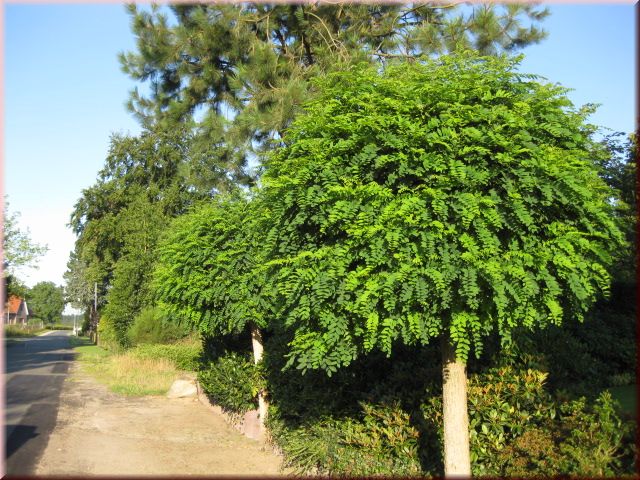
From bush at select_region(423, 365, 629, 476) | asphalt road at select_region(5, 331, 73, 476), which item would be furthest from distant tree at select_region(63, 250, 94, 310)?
bush at select_region(423, 365, 629, 476)

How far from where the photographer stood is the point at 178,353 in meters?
20.8

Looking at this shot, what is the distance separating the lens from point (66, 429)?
1123cm

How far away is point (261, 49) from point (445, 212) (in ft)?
33.9

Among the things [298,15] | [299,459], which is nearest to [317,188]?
[299,459]

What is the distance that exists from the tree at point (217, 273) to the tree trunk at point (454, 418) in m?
4.50

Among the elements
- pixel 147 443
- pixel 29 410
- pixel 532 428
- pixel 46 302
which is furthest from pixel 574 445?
pixel 46 302

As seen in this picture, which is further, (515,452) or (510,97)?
(515,452)

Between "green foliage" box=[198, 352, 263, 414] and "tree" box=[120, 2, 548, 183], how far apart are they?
17.8ft

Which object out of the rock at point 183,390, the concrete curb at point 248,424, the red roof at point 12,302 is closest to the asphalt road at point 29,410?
the rock at point 183,390

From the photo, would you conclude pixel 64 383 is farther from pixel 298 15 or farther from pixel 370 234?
pixel 370 234

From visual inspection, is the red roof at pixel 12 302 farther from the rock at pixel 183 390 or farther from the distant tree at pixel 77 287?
the rock at pixel 183 390

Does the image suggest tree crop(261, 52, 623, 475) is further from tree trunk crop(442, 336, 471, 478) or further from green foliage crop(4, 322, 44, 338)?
green foliage crop(4, 322, 44, 338)

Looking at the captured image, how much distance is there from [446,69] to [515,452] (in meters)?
3.74

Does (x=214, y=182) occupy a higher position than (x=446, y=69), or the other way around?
(x=214, y=182)
